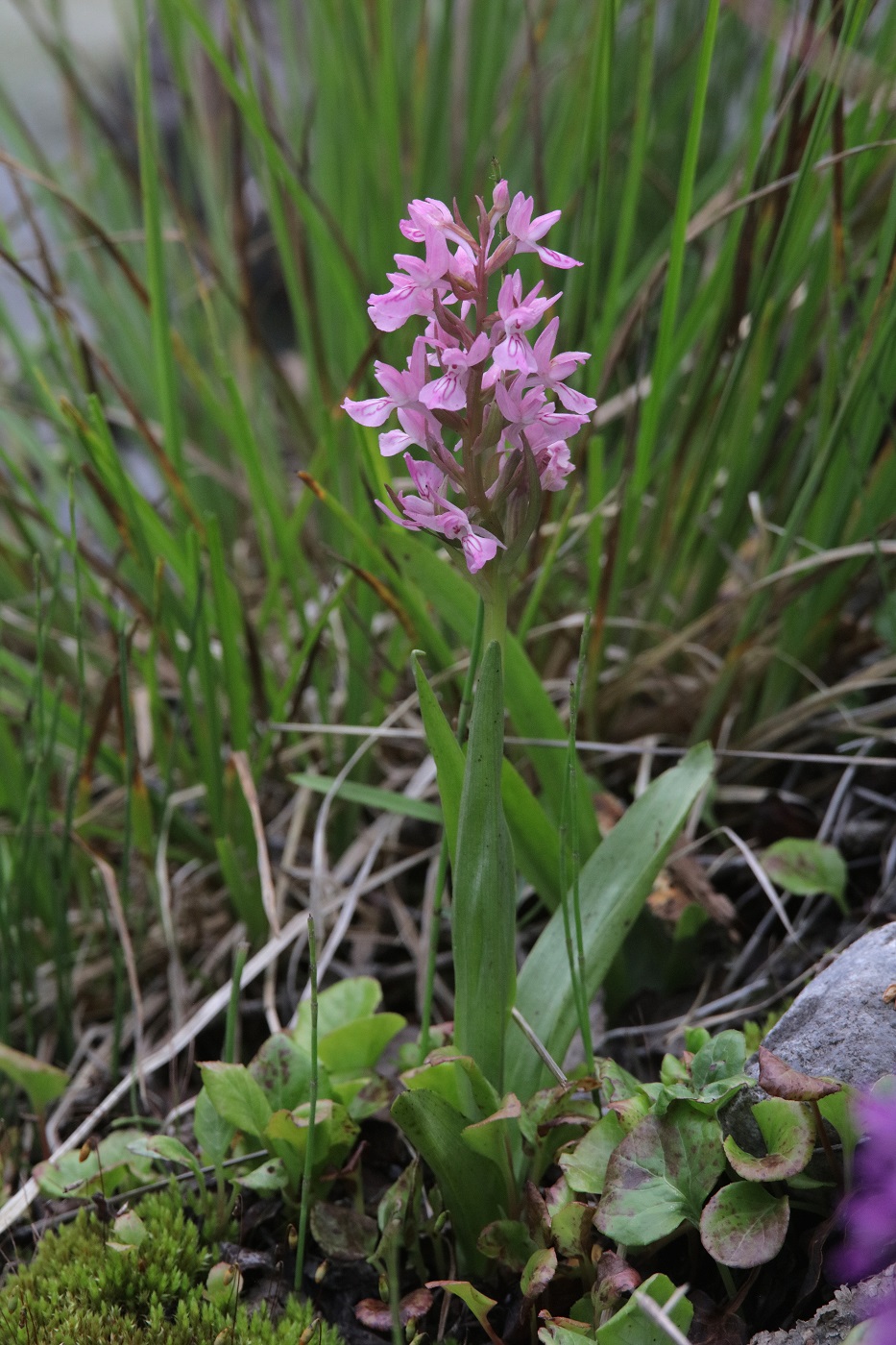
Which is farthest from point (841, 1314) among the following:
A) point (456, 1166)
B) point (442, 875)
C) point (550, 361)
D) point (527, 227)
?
point (527, 227)

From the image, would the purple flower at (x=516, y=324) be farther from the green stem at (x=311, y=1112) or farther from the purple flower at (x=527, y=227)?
the green stem at (x=311, y=1112)

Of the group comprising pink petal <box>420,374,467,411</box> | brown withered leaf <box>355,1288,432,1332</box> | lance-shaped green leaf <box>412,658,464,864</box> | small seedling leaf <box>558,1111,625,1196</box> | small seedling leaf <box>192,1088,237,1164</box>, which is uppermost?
pink petal <box>420,374,467,411</box>

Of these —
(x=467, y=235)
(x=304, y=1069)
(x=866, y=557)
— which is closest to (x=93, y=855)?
(x=304, y=1069)

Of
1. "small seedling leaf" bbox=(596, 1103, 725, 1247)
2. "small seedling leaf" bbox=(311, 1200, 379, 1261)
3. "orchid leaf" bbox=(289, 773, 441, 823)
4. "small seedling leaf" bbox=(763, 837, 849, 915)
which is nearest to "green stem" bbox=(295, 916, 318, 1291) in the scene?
"small seedling leaf" bbox=(311, 1200, 379, 1261)

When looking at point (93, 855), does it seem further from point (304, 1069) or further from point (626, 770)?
point (626, 770)

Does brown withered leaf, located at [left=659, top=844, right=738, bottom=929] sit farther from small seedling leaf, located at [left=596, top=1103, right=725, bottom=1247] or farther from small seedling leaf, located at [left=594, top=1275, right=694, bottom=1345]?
small seedling leaf, located at [left=594, top=1275, right=694, bottom=1345]

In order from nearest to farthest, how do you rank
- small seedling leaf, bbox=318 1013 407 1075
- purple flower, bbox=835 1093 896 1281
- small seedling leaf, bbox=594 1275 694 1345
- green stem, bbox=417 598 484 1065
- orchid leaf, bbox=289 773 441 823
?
purple flower, bbox=835 1093 896 1281
small seedling leaf, bbox=594 1275 694 1345
green stem, bbox=417 598 484 1065
small seedling leaf, bbox=318 1013 407 1075
orchid leaf, bbox=289 773 441 823
